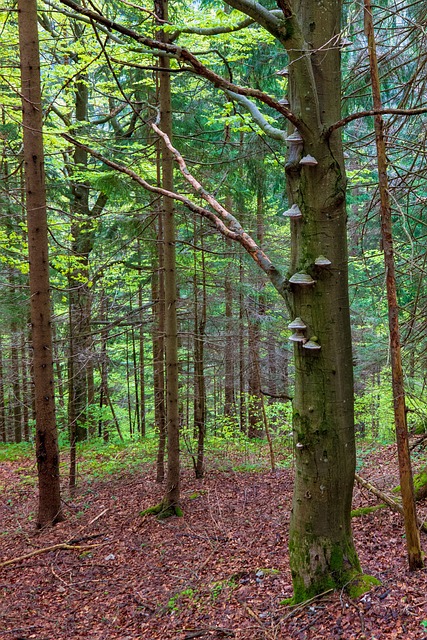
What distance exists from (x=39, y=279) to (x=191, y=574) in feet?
14.7

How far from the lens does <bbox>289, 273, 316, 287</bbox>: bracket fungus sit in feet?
9.33

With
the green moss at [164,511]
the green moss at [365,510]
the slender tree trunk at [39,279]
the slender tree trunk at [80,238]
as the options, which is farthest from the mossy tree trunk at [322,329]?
the slender tree trunk at [80,238]

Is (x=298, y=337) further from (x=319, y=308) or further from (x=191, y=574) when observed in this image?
(x=191, y=574)

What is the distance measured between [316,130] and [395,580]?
3458 millimetres

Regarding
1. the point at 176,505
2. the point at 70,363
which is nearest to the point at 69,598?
the point at 176,505

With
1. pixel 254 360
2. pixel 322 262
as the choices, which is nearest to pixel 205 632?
pixel 322 262

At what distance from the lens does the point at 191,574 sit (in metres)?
4.83

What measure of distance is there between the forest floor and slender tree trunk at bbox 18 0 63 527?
0.78 m

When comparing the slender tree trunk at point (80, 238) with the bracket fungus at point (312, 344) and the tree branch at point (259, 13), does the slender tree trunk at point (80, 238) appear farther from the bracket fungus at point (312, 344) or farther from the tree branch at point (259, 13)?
the tree branch at point (259, 13)

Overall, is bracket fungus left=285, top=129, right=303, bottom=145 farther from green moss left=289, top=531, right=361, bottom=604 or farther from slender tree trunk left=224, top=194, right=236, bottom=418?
slender tree trunk left=224, top=194, right=236, bottom=418

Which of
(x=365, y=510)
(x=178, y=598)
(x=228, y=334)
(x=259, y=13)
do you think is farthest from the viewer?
(x=228, y=334)

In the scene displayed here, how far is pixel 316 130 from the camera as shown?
9.16 feet

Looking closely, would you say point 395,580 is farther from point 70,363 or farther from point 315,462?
point 70,363

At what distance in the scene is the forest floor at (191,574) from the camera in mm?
3000
